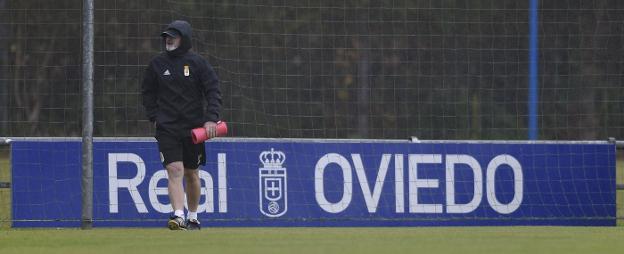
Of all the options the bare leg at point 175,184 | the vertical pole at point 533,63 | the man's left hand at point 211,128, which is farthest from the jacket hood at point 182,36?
the vertical pole at point 533,63

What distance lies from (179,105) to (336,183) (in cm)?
226

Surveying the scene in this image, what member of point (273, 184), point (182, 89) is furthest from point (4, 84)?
point (273, 184)

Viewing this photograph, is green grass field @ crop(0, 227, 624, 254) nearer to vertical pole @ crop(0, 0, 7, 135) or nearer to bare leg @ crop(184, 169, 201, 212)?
bare leg @ crop(184, 169, 201, 212)

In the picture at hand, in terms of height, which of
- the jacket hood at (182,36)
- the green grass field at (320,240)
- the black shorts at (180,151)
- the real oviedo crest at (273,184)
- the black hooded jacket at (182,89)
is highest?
the jacket hood at (182,36)

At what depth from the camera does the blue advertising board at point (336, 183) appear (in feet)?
42.2

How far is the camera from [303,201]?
13305mm

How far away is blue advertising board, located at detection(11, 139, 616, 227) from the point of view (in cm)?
1285

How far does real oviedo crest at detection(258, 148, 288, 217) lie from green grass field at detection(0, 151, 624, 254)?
0.90 metres

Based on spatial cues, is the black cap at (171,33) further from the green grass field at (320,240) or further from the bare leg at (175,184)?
the green grass field at (320,240)

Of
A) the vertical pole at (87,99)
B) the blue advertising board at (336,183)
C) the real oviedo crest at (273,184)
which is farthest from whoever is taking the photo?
the real oviedo crest at (273,184)

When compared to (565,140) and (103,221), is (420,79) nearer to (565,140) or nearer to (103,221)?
(565,140)

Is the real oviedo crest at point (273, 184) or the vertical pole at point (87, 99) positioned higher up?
the vertical pole at point (87, 99)

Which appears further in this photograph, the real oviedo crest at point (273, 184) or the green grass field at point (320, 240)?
the real oviedo crest at point (273, 184)

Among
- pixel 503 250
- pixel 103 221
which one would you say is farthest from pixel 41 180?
pixel 503 250
